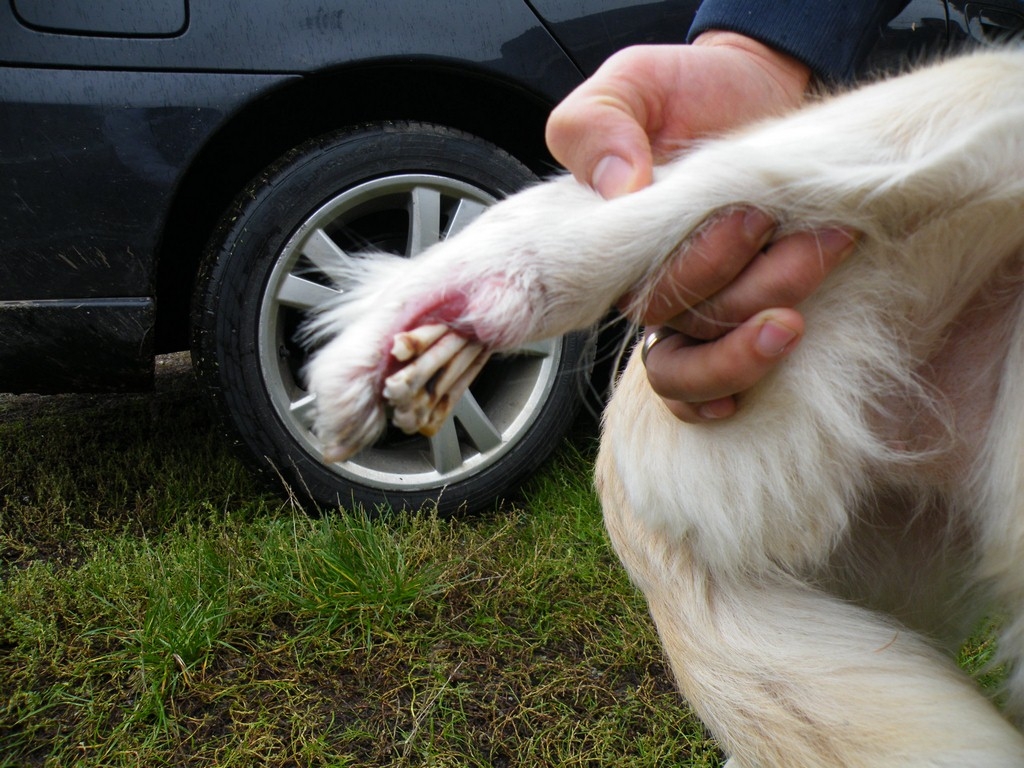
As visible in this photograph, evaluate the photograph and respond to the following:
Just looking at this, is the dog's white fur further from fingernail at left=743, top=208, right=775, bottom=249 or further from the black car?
the black car

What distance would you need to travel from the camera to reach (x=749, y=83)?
163cm

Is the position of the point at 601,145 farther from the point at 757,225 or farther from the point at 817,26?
the point at 817,26

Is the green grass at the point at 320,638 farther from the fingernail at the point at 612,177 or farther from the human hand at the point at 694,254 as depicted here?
the fingernail at the point at 612,177

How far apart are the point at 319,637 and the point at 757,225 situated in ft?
5.58

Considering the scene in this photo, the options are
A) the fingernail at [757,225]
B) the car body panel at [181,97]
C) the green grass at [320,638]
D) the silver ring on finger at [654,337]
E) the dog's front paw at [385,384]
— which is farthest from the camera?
the car body panel at [181,97]

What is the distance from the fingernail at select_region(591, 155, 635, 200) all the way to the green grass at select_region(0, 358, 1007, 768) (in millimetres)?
1408

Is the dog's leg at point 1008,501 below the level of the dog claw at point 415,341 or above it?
below

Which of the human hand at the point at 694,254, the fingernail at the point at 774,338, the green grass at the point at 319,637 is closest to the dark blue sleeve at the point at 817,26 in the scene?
the human hand at the point at 694,254

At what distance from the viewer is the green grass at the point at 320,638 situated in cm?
201

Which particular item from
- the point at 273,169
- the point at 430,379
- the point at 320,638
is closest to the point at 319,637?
the point at 320,638

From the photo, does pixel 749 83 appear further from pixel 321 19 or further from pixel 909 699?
pixel 321 19

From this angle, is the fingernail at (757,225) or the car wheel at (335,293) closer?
the fingernail at (757,225)

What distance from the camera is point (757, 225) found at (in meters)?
1.08

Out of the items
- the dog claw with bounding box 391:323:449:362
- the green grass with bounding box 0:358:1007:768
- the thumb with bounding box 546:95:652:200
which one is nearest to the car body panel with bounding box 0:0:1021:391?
the green grass with bounding box 0:358:1007:768
